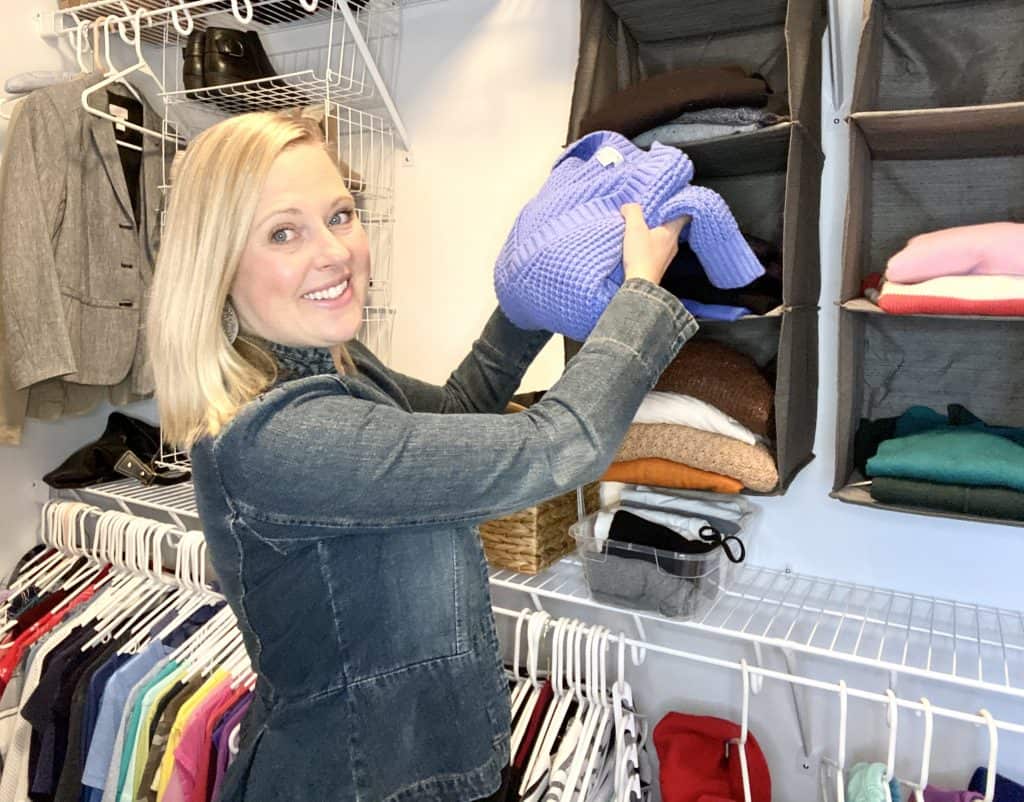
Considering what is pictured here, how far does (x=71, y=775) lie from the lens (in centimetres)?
161

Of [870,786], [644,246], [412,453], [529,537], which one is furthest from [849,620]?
[412,453]

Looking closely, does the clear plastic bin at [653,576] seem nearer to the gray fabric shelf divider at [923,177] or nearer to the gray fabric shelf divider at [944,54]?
the gray fabric shelf divider at [923,177]

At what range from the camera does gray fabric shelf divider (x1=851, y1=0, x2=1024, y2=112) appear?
1.29 meters

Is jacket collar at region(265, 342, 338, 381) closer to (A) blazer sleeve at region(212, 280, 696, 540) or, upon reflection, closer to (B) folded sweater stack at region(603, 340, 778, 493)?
(A) blazer sleeve at region(212, 280, 696, 540)

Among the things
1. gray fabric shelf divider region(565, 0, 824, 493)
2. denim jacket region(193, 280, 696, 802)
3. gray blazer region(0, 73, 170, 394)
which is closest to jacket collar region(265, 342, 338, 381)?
denim jacket region(193, 280, 696, 802)

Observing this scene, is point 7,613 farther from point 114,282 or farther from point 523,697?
point 523,697

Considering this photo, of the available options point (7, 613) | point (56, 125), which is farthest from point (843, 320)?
point (7, 613)

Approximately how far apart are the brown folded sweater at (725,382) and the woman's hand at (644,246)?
17.7 inches

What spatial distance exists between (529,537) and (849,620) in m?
0.61

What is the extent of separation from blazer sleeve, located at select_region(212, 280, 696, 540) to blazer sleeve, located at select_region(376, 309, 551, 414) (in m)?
0.42

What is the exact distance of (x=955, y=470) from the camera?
1.17m

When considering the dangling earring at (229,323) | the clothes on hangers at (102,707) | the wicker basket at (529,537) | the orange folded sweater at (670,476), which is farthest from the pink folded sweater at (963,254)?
the clothes on hangers at (102,707)

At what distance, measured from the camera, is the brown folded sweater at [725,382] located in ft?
4.41

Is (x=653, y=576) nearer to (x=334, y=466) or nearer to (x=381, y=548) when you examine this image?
(x=381, y=548)
